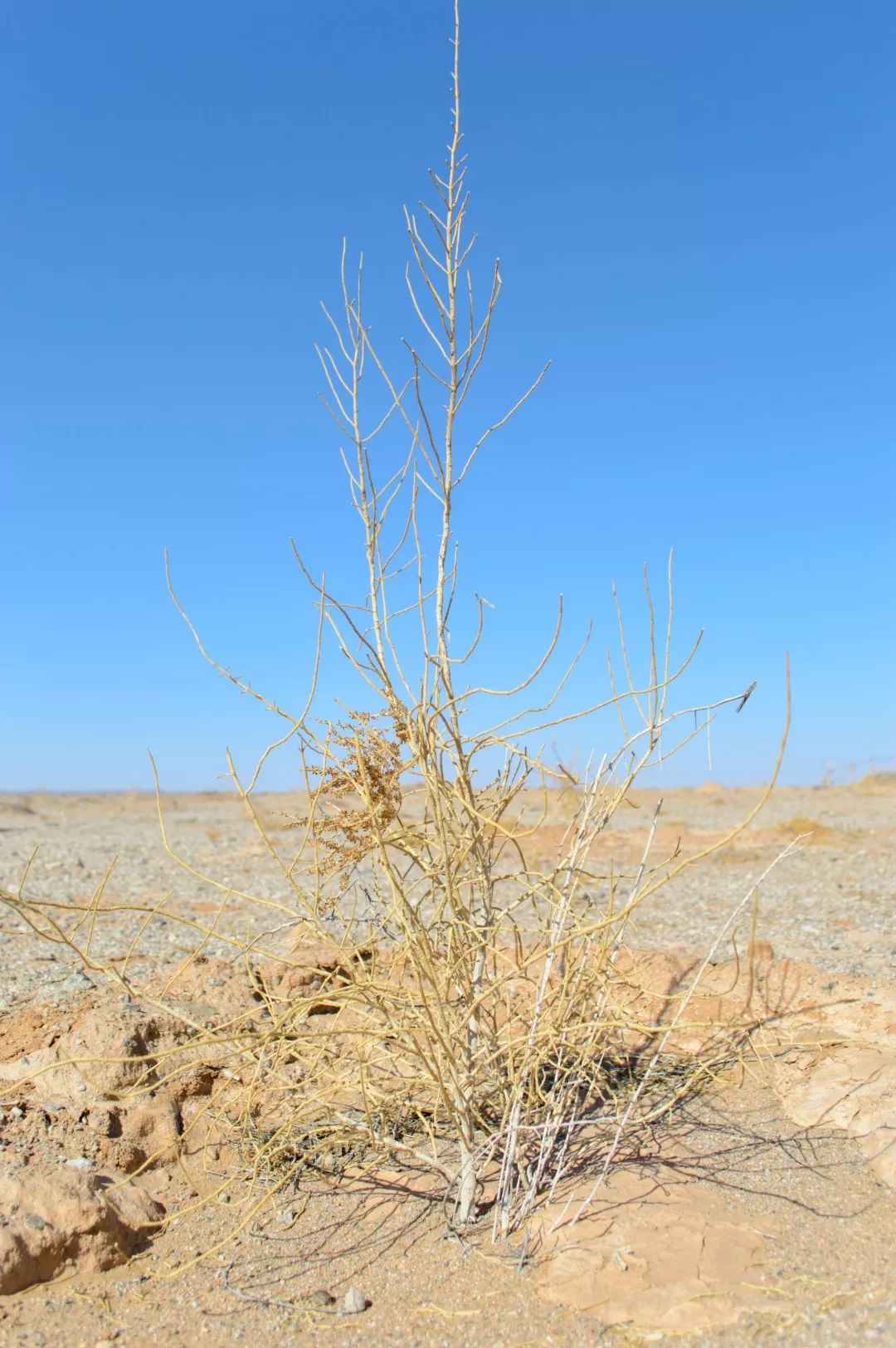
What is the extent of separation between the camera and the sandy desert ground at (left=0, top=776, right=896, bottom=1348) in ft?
8.41

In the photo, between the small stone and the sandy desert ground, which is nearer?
the sandy desert ground

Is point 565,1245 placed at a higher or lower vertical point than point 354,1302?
higher

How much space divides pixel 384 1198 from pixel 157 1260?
2.44ft

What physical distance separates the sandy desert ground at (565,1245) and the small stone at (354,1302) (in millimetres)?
10

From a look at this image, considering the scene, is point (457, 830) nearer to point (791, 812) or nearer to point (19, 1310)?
point (19, 1310)

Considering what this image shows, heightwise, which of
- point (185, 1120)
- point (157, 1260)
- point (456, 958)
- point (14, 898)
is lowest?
point (157, 1260)

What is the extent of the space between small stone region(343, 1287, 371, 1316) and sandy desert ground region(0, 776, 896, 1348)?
0.01 m

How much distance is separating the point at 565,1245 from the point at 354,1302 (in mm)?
615

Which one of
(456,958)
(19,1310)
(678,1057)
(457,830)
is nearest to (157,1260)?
(19,1310)

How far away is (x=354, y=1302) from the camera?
2740 millimetres

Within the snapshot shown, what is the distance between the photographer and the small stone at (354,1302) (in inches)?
107

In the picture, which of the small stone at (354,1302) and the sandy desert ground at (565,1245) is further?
the small stone at (354,1302)

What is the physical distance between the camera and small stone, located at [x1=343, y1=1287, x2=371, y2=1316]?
272 centimetres

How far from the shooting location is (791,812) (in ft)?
53.1
